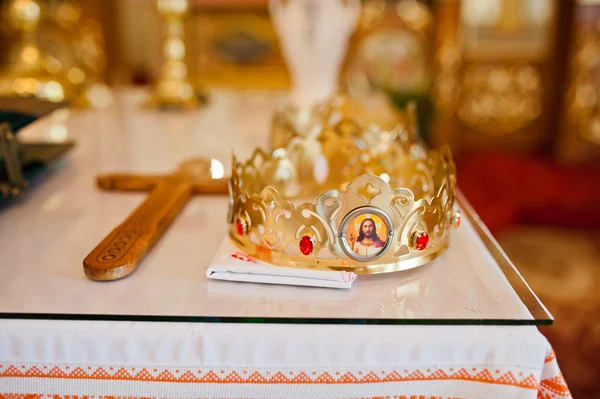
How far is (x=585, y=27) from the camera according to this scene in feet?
8.96

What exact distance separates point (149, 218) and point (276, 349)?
257 millimetres

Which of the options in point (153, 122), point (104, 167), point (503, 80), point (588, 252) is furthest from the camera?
point (503, 80)

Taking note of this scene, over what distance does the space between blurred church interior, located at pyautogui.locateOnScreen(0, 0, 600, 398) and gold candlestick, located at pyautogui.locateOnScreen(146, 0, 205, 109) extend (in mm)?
1213

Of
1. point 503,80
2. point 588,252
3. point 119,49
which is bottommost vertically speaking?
point 588,252

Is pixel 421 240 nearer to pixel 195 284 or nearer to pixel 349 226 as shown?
pixel 349 226

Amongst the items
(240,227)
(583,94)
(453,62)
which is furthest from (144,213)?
(583,94)

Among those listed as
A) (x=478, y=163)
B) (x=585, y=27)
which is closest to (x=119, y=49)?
(x=478, y=163)

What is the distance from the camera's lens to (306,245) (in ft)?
1.89

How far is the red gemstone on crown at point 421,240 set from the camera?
59cm

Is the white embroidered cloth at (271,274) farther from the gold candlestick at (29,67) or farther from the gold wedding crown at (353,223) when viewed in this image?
the gold candlestick at (29,67)

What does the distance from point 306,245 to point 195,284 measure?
106 mm

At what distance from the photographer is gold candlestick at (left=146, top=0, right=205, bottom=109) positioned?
1.47 metres

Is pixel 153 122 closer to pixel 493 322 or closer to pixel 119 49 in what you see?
pixel 493 322

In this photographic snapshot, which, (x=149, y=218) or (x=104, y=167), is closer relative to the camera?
(x=149, y=218)
